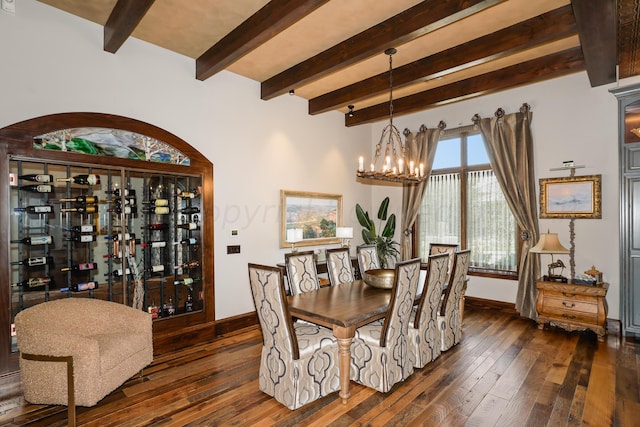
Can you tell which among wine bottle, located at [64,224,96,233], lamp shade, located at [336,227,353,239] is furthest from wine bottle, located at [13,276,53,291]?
lamp shade, located at [336,227,353,239]

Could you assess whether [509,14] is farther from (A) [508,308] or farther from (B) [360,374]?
(A) [508,308]

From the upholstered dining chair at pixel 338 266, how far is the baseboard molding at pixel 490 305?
2.56 metres

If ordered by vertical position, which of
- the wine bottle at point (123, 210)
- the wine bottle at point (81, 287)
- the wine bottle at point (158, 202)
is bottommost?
the wine bottle at point (81, 287)

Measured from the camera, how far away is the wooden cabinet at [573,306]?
389 centimetres

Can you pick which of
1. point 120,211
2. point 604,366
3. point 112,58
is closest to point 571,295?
point 604,366

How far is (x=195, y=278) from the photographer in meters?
4.10

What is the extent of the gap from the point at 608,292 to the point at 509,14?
12.2 feet

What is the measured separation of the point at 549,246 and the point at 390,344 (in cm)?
285

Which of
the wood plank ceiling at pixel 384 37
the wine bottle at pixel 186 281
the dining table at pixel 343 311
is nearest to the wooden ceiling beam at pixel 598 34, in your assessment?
the wood plank ceiling at pixel 384 37

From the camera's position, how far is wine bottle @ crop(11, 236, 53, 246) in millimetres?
2914

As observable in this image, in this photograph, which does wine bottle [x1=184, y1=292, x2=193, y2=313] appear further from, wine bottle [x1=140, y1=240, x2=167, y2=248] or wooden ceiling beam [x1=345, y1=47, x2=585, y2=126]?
wooden ceiling beam [x1=345, y1=47, x2=585, y2=126]

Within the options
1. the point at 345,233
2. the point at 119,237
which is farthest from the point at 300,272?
the point at 119,237

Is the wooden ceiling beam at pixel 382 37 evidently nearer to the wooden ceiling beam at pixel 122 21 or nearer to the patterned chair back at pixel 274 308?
the wooden ceiling beam at pixel 122 21

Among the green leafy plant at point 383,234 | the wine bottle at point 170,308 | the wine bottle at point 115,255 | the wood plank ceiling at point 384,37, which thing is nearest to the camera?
the wood plank ceiling at point 384,37
